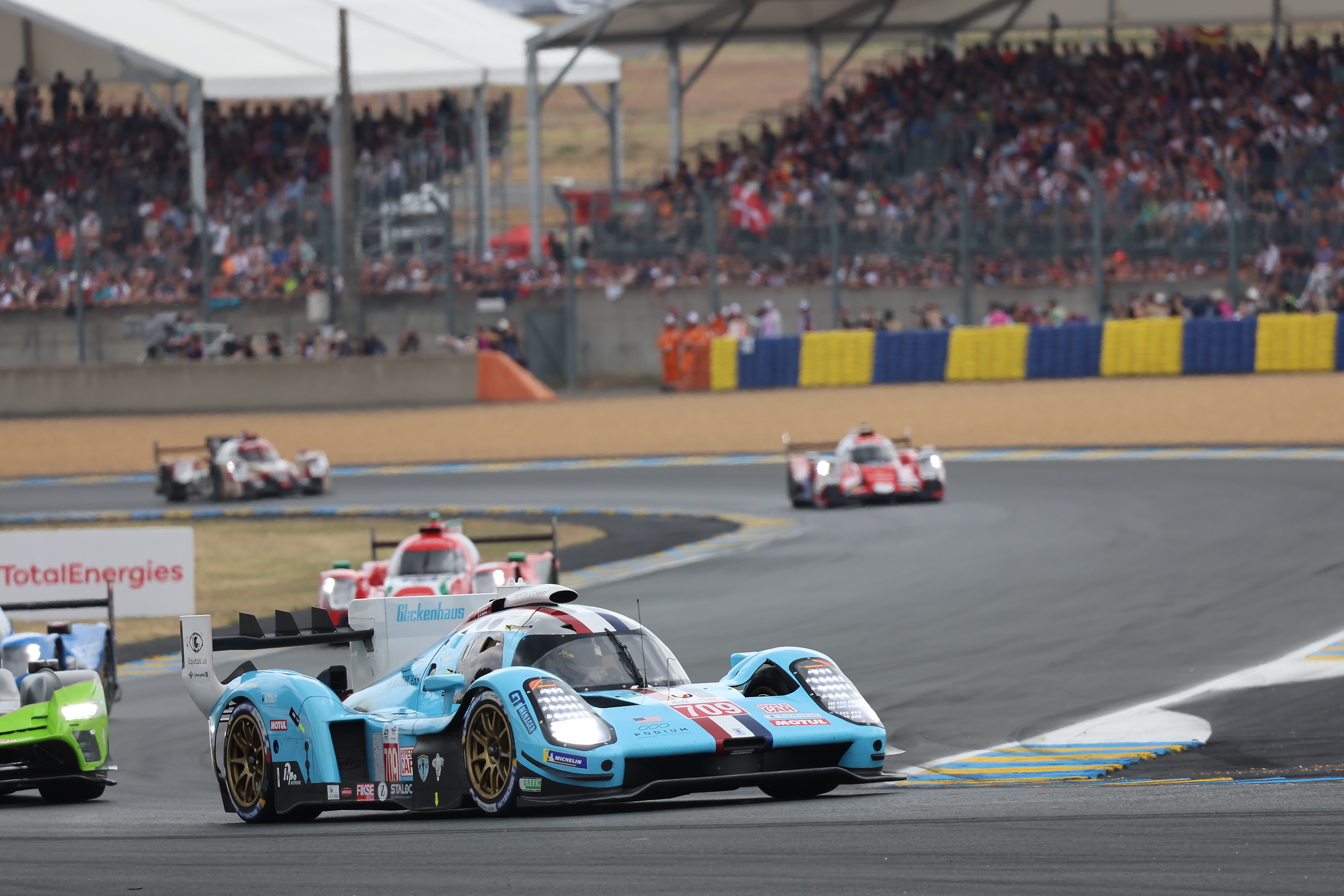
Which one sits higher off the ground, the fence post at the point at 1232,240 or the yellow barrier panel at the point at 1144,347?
the fence post at the point at 1232,240

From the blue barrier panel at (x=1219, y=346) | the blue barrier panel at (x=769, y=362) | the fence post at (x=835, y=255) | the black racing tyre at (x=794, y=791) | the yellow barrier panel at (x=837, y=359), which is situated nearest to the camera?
the black racing tyre at (x=794, y=791)

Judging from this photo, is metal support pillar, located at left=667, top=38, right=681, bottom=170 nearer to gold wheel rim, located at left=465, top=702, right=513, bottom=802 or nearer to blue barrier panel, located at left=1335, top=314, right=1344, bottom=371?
blue barrier panel, located at left=1335, top=314, right=1344, bottom=371

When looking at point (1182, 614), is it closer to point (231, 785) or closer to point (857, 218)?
point (231, 785)

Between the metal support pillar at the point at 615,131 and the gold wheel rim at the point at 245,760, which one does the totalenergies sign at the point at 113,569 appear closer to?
the gold wheel rim at the point at 245,760

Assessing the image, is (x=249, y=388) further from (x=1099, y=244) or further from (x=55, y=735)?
(x=55, y=735)

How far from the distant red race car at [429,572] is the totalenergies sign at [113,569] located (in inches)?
53.8

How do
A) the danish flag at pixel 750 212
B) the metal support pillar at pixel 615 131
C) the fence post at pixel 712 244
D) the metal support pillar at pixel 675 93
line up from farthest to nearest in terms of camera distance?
the metal support pillar at pixel 675 93 < the metal support pillar at pixel 615 131 < the danish flag at pixel 750 212 < the fence post at pixel 712 244

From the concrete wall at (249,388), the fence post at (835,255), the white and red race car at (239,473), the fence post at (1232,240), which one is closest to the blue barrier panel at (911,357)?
the fence post at (835,255)

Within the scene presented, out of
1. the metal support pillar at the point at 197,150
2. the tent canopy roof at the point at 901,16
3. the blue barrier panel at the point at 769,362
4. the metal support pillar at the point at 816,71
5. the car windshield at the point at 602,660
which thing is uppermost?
the tent canopy roof at the point at 901,16

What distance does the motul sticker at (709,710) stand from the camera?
812cm

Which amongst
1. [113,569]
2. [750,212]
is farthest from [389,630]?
[750,212]

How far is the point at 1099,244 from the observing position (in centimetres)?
3572

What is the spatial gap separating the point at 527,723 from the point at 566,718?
15 cm

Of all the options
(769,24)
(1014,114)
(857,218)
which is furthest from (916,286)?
(769,24)
